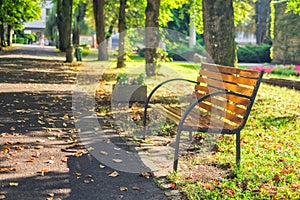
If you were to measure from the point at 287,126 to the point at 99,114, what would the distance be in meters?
3.74

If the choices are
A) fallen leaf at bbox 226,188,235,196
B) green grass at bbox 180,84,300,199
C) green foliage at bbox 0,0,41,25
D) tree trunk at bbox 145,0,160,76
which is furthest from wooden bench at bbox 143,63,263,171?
green foliage at bbox 0,0,41,25

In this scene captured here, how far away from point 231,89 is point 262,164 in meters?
1.14

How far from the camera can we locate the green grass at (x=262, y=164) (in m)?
4.71

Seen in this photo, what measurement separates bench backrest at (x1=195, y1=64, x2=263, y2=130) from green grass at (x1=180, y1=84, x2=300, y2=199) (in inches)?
19.3

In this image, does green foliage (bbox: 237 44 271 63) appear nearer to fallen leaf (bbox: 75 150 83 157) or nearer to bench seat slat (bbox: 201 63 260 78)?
bench seat slat (bbox: 201 63 260 78)

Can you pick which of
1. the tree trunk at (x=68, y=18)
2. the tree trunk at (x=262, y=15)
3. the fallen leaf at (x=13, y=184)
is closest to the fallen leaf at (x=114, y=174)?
the fallen leaf at (x=13, y=184)

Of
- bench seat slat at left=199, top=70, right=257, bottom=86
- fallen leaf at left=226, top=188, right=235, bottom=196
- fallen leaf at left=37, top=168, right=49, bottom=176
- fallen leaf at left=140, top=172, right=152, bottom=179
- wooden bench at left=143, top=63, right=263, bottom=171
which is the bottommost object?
fallen leaf at left=226, top=188, right=235, bottom=196

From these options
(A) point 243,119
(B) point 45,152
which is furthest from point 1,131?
(A) point 243,119

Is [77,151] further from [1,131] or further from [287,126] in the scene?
[287,126]

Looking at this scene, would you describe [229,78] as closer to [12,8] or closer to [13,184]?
[13,184]

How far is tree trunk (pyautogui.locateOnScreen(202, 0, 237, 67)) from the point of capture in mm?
9750

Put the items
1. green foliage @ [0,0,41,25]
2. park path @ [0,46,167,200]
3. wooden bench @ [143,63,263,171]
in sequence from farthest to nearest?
1. green foliage @ [0,0,41,25]
2. wooden bench @ [143,63,263,171]
3. park path @ [0,46,167,200]

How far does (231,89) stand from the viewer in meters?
6.37

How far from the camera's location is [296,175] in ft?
17.6
